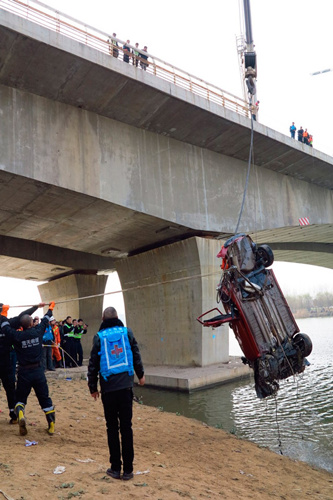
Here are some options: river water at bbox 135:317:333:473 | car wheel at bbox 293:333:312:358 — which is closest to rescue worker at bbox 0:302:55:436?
river water at bbox 135:317:333:473

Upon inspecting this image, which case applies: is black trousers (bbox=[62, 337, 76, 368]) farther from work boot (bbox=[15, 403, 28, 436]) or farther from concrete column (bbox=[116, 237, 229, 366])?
work boot (bbox=[15, 403, 28, 436])

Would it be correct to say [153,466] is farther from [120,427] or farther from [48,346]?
[48,346]

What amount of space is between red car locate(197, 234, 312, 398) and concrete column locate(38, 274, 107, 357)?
65.4 ft

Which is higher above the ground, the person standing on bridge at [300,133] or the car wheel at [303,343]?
the person standing on bridge at [300,133]

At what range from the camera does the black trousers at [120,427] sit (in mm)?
4242

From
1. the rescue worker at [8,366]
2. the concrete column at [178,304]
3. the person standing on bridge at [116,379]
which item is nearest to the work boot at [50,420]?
the rescue worker at [8,366]

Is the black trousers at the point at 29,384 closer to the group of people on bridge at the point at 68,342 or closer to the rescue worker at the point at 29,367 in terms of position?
the rescue worker at the point at 29,367

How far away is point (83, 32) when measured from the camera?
1121cm

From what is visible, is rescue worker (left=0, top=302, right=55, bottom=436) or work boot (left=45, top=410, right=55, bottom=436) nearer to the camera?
rescue worker (left=0, top=302, right=55, bottom=436)

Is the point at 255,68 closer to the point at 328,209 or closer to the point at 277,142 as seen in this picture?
the point at 277,142

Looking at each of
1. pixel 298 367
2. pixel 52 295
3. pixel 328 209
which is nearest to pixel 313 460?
pixel 298 367

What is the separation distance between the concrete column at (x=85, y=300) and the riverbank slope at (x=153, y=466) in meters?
18.6

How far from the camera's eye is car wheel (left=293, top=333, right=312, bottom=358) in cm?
711

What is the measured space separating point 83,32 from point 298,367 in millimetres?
10048
